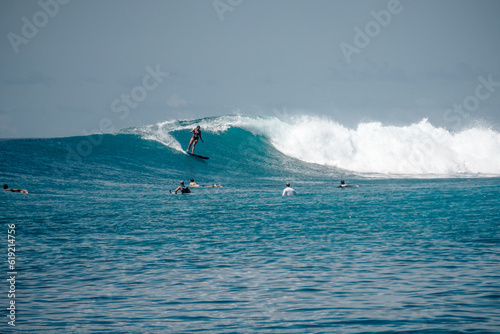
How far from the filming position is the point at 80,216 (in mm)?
17547

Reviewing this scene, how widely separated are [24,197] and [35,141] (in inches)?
601

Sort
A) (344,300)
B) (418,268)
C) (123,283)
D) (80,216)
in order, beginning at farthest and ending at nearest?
1. (80,216)
2. (418,268)
3. (123,283)
4. (344,300)

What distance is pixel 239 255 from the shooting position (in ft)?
38.8

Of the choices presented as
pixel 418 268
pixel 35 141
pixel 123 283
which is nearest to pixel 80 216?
pixel 123 283

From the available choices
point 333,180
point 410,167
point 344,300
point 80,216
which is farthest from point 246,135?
point 344,300

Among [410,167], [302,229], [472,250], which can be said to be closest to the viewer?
[472,250]

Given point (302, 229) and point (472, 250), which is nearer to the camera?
point (472, 250)

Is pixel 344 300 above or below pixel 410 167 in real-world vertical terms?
below

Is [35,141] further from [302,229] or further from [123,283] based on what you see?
[123,283]

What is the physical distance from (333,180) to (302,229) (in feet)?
70.0

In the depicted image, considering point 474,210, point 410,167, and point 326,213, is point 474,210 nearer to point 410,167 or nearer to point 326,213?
point 326,213

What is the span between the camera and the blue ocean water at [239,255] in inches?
297

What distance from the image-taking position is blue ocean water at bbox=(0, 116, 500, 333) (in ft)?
24.8

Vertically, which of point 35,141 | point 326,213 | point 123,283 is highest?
point 35,141
